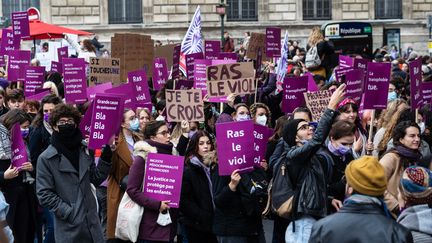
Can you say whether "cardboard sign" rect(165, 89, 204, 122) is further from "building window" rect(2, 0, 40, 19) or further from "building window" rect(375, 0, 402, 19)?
"building window" rect(375, 0, 402, 19)

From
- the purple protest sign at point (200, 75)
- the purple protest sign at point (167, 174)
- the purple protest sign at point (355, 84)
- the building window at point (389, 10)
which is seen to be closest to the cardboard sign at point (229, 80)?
the purple protest sign at point (355, 84)

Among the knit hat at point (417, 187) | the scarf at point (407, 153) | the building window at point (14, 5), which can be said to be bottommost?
the scarf at point (407, 153)

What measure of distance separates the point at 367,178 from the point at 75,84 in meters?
7.40

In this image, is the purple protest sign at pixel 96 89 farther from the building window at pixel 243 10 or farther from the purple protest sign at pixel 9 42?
the building window at pixel 243 10

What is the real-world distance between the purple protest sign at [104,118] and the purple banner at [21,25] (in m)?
9.56

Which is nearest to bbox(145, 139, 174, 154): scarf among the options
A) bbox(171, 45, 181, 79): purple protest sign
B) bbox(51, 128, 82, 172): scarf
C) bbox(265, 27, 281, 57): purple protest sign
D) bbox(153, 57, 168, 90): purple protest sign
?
bbox(51, 128, 82, 172): scarf

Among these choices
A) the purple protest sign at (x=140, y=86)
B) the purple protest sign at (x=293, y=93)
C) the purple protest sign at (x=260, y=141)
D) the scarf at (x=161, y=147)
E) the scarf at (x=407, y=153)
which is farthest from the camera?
the purple protest sign at (x=140, y=86)

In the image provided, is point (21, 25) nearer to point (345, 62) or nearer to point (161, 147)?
point (345, 62)

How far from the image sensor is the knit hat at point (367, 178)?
6059 millimetres

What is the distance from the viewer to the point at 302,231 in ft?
27.9

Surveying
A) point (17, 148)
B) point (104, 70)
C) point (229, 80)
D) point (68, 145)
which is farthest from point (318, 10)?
point (68, 145)

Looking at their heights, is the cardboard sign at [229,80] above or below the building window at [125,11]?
below

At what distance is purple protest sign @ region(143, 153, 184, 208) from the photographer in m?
9.02

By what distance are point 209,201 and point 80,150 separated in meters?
1.19
